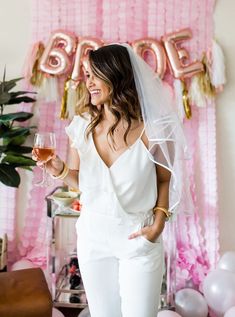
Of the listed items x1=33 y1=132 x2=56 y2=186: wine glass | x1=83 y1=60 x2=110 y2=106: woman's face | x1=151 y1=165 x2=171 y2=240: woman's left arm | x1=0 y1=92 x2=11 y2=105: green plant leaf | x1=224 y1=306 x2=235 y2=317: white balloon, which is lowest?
x1=224 y1=306 x2=235 y2=317: white balloon

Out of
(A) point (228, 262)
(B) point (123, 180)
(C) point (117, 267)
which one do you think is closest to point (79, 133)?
(B) point (123, 180)

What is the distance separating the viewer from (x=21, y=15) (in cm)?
240

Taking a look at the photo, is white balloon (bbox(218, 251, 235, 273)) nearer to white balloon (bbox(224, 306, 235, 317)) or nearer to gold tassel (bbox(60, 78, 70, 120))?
white balloon (bbox(224, 306, 235, 317))

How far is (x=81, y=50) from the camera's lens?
229 cm

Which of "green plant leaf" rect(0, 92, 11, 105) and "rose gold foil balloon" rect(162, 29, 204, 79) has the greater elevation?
"rose gold foil balloon" rect(162, 29, 204, 79)

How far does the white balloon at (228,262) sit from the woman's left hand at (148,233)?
1037 millimetres

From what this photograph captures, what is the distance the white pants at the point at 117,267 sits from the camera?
129 centimetres

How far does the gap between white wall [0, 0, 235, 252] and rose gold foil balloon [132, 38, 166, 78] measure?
390 millimetres

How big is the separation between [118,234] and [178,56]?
135 cm

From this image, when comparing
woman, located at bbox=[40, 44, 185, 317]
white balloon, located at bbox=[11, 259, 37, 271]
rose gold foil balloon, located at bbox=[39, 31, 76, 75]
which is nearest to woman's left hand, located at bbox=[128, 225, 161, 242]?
woman, located at bbox=[40, 44, 185, 317]

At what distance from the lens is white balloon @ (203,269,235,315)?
1.99 m

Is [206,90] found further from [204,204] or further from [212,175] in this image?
[204,204]

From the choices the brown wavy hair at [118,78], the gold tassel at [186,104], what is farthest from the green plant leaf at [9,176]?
the gold tassel at [186,104]

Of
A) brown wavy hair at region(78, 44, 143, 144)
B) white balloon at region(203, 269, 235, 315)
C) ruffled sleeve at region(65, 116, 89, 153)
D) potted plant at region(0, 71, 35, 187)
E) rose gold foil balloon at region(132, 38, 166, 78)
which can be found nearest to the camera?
brown wavy hair at region(78, 44, 143, 144)
